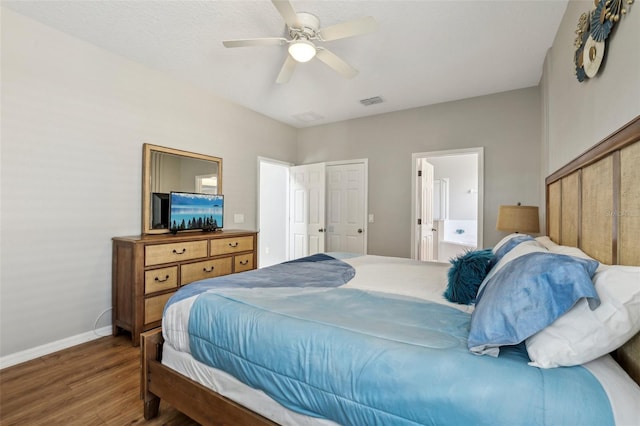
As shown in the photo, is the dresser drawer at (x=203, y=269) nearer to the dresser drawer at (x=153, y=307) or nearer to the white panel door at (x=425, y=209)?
the dresser drawer at (x=153, y=307)

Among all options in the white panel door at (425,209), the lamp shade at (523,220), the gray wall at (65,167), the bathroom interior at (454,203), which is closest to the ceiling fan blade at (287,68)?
the gray wall at (65,167)

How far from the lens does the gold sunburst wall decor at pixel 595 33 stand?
1.20 meters

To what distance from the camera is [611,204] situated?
121 cm

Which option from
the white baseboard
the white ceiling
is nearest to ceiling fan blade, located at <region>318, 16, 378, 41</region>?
the white ceiling

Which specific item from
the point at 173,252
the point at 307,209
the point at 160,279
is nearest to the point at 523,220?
the point at 307,209

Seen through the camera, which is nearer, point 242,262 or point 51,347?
point 51,347

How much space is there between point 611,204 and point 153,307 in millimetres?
3293

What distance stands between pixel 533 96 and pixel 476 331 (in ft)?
12.3

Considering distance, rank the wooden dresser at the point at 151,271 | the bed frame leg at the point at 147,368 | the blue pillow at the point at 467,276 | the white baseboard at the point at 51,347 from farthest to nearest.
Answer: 1. the wooden dresser at the point at 151,271
2. the white baseboard at the point at 51,347
3. the bed frame leg at the point at 147,368
4. the blue pillow at the point at 467,276

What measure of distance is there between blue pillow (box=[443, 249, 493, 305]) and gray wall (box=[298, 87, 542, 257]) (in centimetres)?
246

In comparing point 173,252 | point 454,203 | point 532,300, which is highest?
point 454,203

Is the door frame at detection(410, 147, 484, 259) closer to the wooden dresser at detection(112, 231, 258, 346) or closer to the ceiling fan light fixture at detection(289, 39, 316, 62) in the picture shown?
the ceiling fan light fixture at detection(289, 39, 316, 62)

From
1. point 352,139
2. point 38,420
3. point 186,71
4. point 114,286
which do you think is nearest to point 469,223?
point 352,139

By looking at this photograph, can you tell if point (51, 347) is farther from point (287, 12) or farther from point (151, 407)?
point (287, 12)
